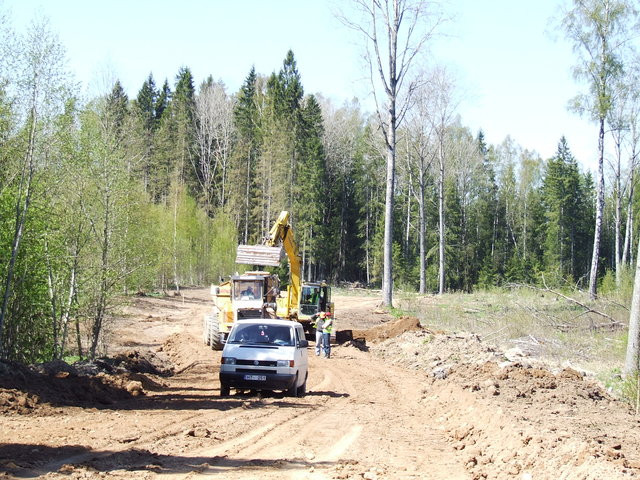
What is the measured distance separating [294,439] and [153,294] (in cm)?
3799

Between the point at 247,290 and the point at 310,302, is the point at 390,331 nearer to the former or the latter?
the point at 310,302

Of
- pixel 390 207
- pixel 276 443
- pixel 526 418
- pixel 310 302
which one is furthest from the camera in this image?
pixel 390 207

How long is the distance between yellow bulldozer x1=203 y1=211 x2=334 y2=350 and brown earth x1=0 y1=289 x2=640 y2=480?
517 cm

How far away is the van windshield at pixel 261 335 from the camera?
593 inches

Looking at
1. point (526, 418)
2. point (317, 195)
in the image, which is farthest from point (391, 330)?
point (317, 195)

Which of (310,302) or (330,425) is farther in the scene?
(310,302)

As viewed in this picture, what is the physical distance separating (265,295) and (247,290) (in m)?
0.70

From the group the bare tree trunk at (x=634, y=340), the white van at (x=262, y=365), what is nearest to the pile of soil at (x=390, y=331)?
the white van at (x=262, y=365)

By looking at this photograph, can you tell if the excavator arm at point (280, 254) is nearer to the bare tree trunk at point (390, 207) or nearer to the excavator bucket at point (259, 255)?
the excavator bucket at point (259, 255)

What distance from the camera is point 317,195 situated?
6347cm

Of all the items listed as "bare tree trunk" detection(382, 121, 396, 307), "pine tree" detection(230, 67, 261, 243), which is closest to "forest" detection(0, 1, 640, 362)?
"pine tree" detection(230, 67, 261, 243)

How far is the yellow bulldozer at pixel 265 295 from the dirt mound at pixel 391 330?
236 cm

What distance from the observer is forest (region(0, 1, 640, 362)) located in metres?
18.9

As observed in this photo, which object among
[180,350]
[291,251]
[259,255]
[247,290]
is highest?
[291,251]
